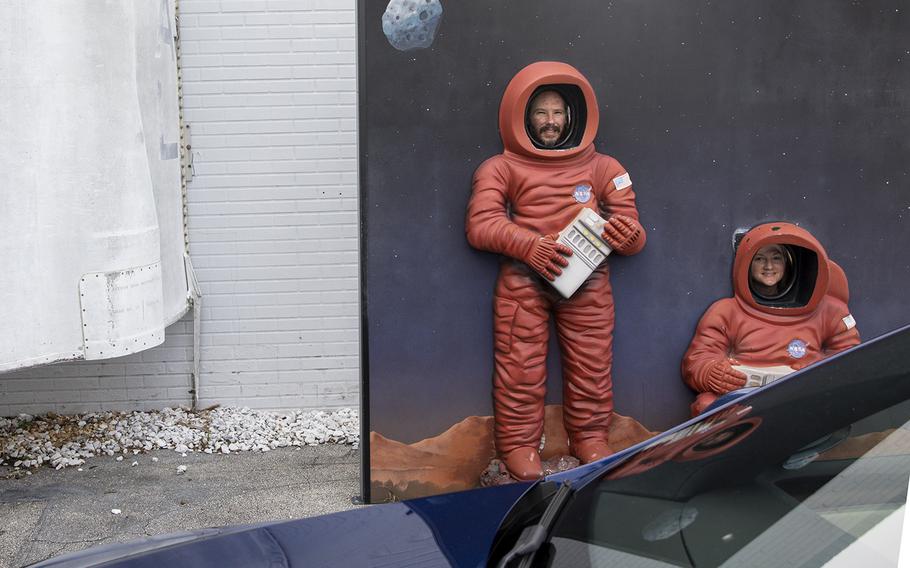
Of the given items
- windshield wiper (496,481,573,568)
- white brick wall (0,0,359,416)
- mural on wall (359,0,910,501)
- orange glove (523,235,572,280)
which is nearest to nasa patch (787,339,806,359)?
mural on wall (359,0,910,501)

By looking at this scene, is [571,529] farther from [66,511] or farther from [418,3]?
[66,511]

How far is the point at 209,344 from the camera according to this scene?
18.6ft

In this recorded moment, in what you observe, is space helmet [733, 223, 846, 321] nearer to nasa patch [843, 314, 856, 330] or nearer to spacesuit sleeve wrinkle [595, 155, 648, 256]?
nasa patch [843, 314, 856, 330]

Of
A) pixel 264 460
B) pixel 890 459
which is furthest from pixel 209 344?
pixel 890 459

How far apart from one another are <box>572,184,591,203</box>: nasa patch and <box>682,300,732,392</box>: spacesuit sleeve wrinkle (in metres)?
0.80

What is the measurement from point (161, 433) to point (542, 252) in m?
2.81

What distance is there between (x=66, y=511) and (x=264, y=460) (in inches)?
42.6

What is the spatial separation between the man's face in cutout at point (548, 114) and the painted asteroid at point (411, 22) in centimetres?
55

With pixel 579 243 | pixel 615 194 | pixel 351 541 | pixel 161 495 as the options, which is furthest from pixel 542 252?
pixel 161 495

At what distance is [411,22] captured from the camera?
3949mm

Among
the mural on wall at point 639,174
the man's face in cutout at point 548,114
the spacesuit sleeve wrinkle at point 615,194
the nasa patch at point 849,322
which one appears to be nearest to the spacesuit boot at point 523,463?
the mural on wall at point 639,174

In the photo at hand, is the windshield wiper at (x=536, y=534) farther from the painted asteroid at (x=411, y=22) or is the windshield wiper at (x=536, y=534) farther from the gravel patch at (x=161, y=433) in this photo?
the gravel patch at (x=161, y=433)

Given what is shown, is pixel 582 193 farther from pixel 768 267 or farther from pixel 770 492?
pixel 770 492

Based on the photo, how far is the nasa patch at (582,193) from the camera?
13.4ft
